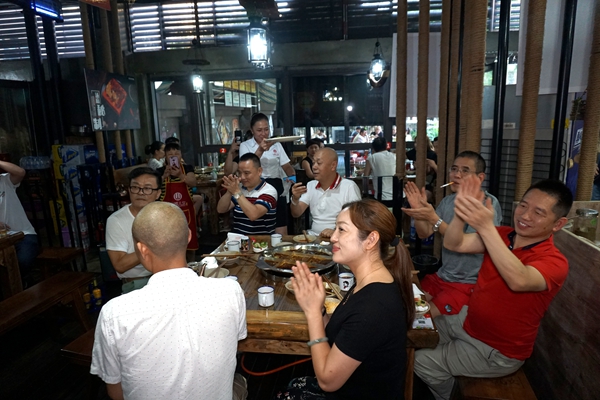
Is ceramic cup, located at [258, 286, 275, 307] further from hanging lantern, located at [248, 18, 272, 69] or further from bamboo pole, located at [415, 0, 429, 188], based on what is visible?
hanging lantern, located at [248, 18, 272, 69]

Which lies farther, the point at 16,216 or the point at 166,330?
the point at 16,216

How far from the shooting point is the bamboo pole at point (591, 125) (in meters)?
2.49

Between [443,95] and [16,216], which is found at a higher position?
[443,95]

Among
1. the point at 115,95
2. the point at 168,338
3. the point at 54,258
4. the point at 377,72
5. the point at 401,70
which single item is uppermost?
the point at 377,72

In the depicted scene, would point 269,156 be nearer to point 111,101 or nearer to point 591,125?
point 591,125

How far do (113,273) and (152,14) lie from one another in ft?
21.7

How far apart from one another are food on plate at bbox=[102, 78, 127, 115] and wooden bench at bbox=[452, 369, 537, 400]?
717 cm

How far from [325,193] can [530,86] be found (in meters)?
1.86

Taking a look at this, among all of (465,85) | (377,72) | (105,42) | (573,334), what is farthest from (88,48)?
(573,334)

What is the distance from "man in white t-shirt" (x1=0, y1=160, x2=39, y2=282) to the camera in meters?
3.95

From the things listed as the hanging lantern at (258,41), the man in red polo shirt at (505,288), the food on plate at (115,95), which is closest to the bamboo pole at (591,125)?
the man in red polo shirt at (505,288)

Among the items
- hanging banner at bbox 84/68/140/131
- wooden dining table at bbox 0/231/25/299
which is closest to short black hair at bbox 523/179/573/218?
wooden dining table at bbox 0/231/25/299

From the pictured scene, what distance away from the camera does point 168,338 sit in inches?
56.4

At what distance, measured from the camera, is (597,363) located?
6.35 feet
